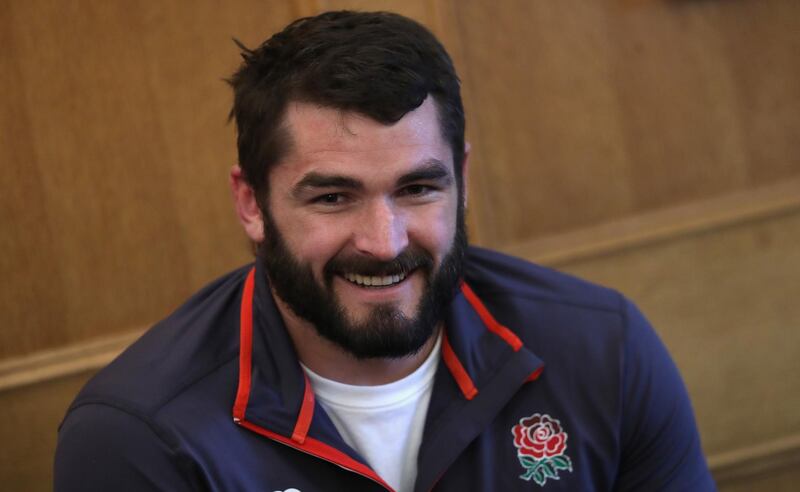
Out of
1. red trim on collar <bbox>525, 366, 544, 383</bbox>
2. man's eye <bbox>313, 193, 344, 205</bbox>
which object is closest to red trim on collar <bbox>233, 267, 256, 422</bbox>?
man's eye <bbox>313, 193, 344, 205</bbox>

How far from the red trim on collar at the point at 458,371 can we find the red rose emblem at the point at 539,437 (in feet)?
0.30

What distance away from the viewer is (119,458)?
146 cm

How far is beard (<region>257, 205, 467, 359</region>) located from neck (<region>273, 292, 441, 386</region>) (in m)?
0.05

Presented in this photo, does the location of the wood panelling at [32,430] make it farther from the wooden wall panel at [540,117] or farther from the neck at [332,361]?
the wooden wall panel at [540,117]

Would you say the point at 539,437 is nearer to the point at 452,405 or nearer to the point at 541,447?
the point at 541,447

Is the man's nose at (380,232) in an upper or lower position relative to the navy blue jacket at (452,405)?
upper

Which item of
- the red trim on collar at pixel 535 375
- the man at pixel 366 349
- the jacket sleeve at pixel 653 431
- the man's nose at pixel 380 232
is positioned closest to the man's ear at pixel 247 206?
the man at pixel 366 349

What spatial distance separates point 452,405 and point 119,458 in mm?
513

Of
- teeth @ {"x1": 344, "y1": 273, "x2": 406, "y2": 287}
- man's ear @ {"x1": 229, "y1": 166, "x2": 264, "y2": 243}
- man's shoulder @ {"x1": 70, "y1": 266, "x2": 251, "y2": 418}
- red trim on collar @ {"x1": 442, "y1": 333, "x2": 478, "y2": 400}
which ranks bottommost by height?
red trim on collar @ {"x1": 442, "y1": 333, "x2": 478, "y2": 400}

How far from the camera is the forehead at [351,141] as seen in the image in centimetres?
151

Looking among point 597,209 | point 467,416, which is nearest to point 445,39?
point 597,209

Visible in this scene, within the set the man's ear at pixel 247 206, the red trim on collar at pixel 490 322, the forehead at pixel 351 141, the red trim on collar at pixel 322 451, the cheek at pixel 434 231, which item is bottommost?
the red trim on collar at pixel 322 451

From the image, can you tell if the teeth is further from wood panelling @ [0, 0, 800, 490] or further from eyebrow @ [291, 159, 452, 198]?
wood panelling @ [0, 0, 800, 490]

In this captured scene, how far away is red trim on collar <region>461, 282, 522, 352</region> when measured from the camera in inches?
66.7
